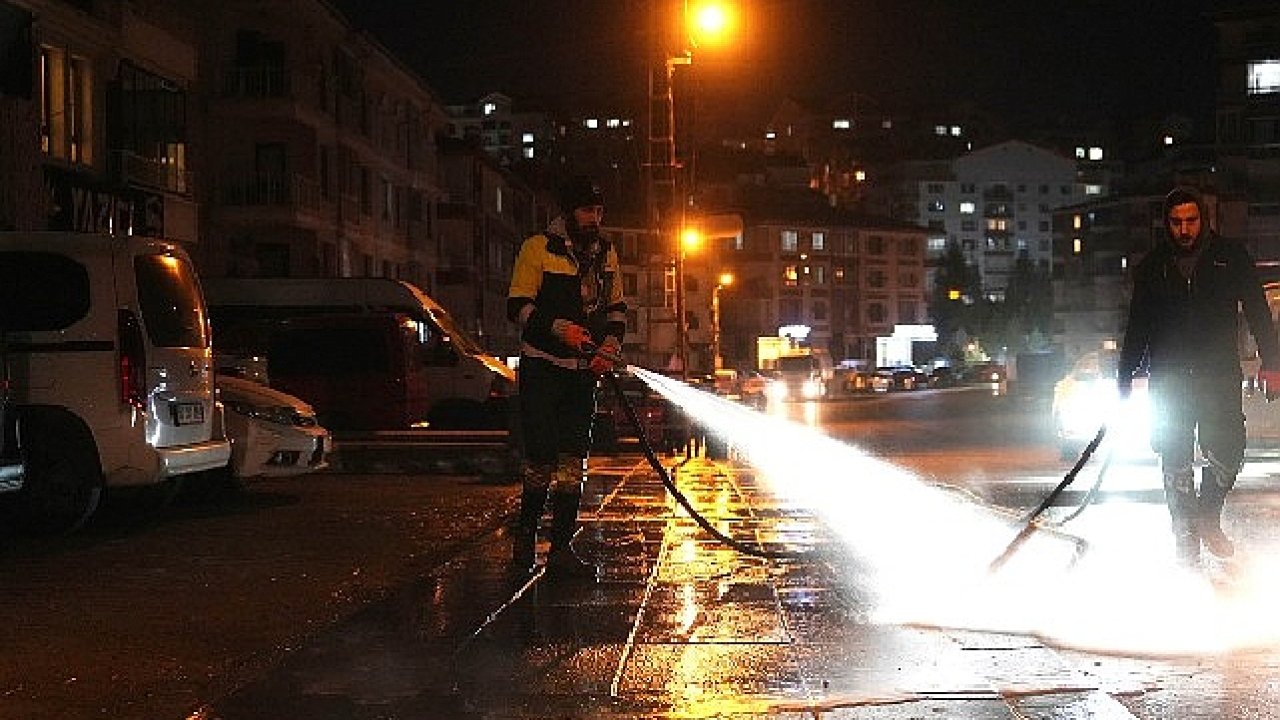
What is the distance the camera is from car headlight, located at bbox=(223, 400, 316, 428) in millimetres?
14961

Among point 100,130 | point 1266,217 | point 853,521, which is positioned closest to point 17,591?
point 853,521

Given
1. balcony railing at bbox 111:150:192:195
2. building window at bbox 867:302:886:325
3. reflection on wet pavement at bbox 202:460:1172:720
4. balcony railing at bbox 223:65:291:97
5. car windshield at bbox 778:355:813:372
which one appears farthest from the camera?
building window at bbox 867:302:886:325

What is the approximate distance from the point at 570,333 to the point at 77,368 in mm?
4647

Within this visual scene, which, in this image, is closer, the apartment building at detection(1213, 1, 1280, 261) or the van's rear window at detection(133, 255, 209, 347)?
the van's rear window at detection(133, 255, 209, 347)

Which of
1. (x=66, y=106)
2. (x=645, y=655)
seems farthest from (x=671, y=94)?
(x=645, y=655)

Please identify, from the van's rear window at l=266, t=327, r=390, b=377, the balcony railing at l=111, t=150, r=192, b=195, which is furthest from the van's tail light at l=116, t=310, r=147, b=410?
the balcony railing at l=111, t=150, r=192, b=195

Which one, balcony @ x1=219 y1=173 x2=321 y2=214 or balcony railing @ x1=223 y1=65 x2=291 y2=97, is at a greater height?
balcony railing @ x1=223 y1=65 x2=291 y2=97

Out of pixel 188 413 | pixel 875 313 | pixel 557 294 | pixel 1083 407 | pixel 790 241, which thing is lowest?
pixel 1083 407

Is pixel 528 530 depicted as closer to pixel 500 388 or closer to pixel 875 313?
pixel 500 388

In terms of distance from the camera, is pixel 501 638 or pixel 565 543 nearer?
pixel 501 638

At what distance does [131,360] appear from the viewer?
475 inches

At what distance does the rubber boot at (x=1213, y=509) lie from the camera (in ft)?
29.8

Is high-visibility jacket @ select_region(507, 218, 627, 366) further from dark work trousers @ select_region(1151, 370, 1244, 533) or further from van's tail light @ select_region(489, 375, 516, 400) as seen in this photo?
van's tail light @ select_region(489, 375, 516, 400)

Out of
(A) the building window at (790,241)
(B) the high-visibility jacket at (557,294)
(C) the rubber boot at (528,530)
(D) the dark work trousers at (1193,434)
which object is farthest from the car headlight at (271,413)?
(A) the building window at (790,241)
